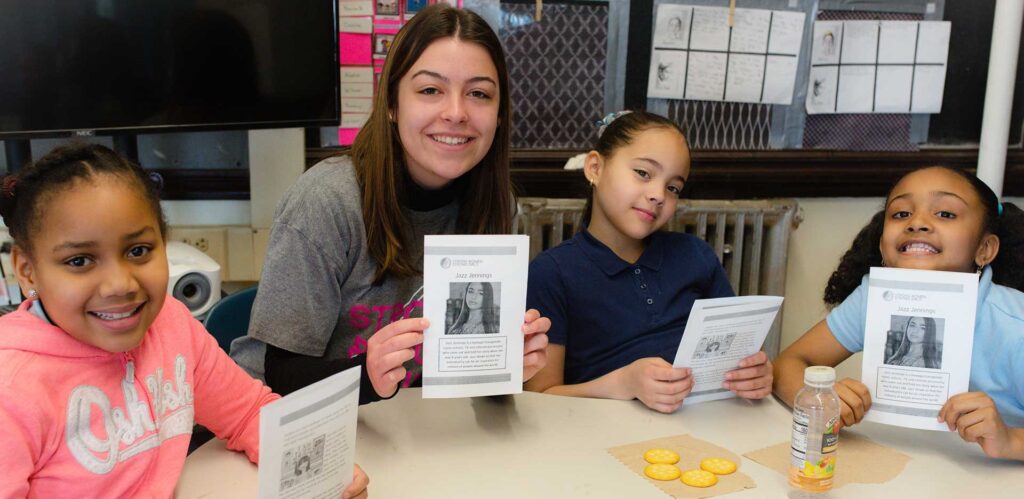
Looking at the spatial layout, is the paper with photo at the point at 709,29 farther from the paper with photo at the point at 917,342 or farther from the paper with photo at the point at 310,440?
the paper with photo at the point at 310,440

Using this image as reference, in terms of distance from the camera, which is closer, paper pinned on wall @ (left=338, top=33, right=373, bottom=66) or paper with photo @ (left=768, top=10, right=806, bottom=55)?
paper pinned on wall @ (left=338, top=33, right=373, bottom=66)

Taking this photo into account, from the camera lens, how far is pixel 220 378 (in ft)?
4.26

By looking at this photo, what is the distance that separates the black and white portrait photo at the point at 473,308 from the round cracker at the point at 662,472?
0.32 meters

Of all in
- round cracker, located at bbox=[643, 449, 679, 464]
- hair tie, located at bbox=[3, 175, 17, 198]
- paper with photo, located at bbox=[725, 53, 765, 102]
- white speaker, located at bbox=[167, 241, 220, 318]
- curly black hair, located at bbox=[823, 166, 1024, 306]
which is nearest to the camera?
hair tie, located at bbox=[3, 175, 17, 198]

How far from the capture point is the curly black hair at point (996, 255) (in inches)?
63.0

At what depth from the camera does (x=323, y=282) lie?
149cm

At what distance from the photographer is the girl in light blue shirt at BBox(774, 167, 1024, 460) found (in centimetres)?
132

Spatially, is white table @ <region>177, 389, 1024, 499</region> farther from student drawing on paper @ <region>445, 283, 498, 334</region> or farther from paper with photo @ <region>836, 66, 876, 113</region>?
paper with photo @ <region>836, 66, 876, 113</region>

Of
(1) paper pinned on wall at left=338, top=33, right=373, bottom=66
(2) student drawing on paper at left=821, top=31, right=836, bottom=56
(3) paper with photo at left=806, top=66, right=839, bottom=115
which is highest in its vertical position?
(2) student drawing on paper at left=821, top=31, right=836, bottom=56

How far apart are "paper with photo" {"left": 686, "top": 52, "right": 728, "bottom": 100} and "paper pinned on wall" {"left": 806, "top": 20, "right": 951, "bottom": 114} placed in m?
0.33

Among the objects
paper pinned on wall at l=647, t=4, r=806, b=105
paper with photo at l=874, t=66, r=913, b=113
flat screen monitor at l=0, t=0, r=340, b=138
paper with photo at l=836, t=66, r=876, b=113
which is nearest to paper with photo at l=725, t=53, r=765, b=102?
paper pinned on wall at l=647, t=4, r=806, b=105

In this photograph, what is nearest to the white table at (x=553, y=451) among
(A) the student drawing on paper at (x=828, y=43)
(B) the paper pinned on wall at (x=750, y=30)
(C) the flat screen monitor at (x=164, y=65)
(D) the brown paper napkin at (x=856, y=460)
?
(D) the brown paper napkin at (x=856, y=460)

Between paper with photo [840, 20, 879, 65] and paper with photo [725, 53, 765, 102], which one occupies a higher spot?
paper with photo [840, 20, 879, 65]

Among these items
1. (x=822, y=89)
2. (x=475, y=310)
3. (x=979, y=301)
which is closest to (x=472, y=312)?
(x=475, y=310)
